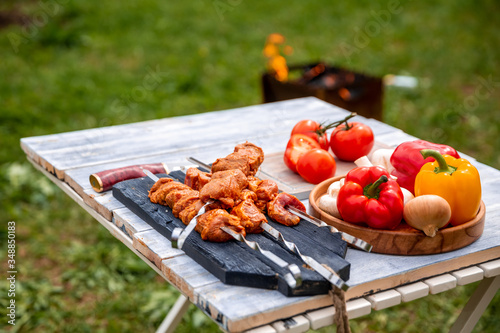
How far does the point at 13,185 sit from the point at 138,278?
162 centimetres

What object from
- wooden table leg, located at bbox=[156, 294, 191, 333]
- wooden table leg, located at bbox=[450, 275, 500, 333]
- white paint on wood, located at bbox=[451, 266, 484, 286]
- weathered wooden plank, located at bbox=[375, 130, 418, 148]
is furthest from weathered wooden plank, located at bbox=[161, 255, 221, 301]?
weathered wooden plank, located at bbox=[375, 130, 418, 148]

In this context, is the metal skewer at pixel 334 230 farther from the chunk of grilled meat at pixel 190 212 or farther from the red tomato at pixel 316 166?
the red tomato at pixel 316 166

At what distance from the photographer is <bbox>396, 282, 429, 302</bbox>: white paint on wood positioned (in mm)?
1752

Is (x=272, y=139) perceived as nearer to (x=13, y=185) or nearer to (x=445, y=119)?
(x=13, y=185)

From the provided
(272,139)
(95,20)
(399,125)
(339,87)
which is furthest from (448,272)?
(95,20)

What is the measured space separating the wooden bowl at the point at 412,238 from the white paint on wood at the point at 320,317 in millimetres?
306

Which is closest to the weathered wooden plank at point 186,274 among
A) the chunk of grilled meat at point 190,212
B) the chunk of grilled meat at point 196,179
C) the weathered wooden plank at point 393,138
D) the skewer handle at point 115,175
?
the chunk of grilled meat at point 190,212

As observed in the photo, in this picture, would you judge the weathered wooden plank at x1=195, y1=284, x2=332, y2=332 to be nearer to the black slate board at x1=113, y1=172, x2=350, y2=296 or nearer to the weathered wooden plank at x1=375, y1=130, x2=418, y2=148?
the black slate board at x1=113, y1=172, x2=350, y2=296

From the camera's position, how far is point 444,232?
6.07ft

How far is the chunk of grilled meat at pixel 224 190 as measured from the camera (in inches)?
76.5

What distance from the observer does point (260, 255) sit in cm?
176

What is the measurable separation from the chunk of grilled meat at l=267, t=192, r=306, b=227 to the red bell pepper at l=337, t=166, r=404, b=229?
0.15 meters

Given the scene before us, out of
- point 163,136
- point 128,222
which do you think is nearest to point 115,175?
point 128,222

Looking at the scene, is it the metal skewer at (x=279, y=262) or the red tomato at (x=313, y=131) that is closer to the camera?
the metal skewer at (x=279, y=262)
